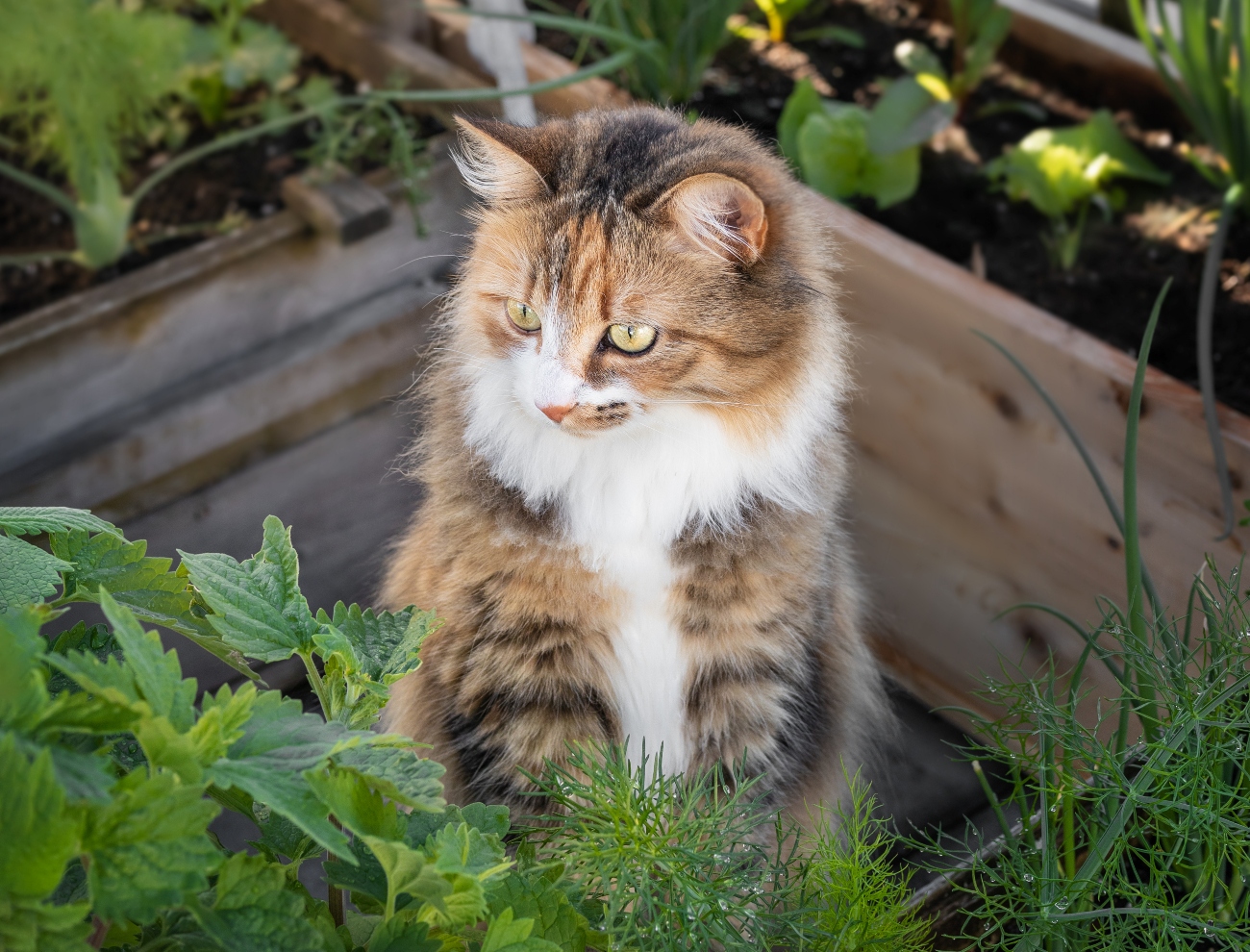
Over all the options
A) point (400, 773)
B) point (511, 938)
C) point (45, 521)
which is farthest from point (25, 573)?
point (511, 938)

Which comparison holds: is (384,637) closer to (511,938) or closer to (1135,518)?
(511,938)

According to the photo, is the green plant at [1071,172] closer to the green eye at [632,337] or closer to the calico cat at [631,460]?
the calico cat at [631,460]

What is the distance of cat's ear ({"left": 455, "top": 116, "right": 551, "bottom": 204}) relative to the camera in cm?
105

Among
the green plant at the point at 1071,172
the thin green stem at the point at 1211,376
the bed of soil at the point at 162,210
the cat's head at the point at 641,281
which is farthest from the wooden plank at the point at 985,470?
the bed of soil at the point at 162,210

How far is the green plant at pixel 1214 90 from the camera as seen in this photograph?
5.23 ft

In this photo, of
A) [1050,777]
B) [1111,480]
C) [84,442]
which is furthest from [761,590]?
[84,442]

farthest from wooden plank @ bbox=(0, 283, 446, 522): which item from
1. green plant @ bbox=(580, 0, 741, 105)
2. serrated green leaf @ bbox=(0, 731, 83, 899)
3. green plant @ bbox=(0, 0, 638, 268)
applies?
serrated green leaf @ bbox=(0, 731, 83, 899)

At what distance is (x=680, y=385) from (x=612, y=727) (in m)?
0.37

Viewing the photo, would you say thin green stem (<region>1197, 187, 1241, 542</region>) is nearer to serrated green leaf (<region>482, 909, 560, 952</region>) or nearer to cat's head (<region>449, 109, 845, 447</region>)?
cat's head (<region>449, 109, 845, 447</region>)

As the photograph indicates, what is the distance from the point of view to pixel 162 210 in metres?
2.22

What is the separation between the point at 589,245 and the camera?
1.03 meters

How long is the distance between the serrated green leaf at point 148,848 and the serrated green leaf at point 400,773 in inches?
3.7

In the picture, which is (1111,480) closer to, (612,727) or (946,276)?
(946,276)

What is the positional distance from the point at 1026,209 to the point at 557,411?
1314 mm
